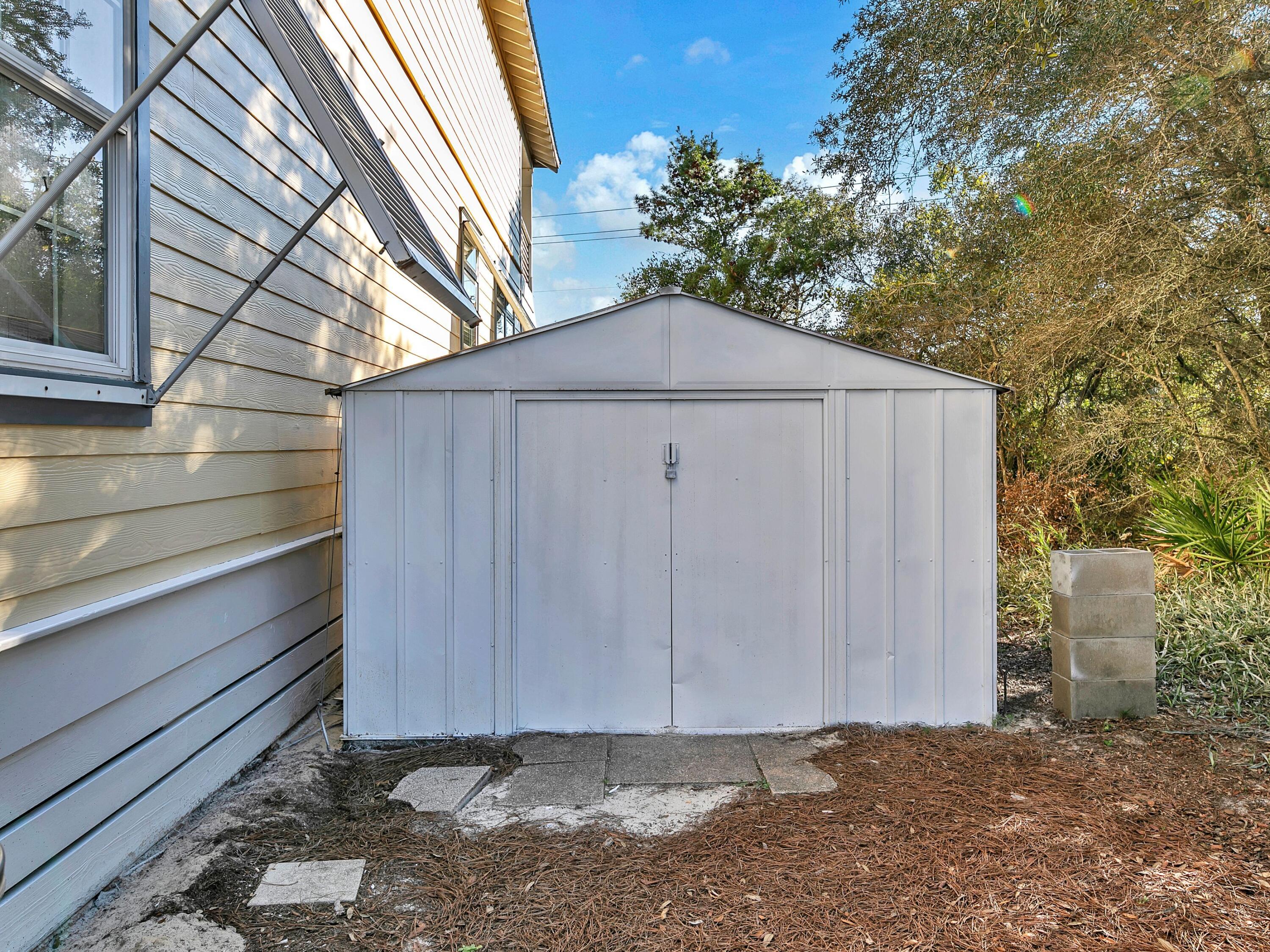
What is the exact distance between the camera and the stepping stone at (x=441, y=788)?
130 inches

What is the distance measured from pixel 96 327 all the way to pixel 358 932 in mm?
2244

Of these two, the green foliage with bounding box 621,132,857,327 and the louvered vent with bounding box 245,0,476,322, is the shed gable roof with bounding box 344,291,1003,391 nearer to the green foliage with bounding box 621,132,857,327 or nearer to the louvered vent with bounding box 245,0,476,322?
the louvered vent with bounding box 245,0,476,322

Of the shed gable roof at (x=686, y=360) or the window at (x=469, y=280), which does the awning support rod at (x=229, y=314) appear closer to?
the shed gable roof at (x=686, y=360)

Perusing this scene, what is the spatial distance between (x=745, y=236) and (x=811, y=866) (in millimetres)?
15310

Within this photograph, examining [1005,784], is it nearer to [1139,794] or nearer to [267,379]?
[1139,794]

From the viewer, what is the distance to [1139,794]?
3336mm

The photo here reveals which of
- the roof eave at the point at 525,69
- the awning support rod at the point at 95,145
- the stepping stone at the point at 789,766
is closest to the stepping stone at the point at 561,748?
the stepping stone at the point at 789,766

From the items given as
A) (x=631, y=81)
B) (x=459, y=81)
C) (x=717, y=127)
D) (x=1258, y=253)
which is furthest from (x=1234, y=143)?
(x=631, y=81)

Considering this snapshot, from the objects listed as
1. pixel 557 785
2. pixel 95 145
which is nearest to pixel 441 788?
pixel 557 785

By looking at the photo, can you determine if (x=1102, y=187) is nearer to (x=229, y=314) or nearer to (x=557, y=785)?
(x=557, y=785)

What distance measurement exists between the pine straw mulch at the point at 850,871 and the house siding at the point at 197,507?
1.65 ft

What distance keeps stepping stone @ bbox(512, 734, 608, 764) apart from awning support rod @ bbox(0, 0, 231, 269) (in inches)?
116

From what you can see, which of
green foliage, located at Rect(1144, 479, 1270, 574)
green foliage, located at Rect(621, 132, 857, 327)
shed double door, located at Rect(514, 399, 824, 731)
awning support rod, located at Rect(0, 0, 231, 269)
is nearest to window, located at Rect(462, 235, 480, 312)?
shed double door, located at Rect(514, 399, 824, 731)

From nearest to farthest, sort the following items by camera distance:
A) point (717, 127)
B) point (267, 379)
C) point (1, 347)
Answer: point (1, 347), point (267, 379), point (717, 127)
